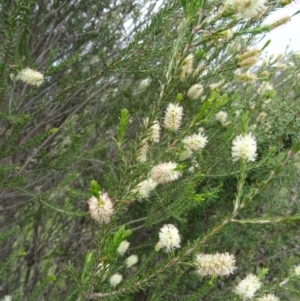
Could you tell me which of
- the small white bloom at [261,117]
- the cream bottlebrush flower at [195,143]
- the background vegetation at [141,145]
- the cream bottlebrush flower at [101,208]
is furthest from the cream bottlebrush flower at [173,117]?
the small white bloom at [261,117]

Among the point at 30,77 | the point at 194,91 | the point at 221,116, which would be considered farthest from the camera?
the point at 221,116

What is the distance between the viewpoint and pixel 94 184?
1.04 meters

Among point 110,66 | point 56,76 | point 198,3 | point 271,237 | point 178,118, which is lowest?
point 271,237

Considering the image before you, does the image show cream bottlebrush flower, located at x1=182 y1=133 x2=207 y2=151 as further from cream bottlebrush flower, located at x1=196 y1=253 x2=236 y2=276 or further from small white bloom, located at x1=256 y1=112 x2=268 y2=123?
small white bloom, located at x1=256 y1=112 x2=268 y2=123

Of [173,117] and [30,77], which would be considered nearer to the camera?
[173,117]

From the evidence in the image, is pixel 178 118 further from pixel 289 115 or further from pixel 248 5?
pixel 289 115

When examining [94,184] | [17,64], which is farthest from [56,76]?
[94,184]

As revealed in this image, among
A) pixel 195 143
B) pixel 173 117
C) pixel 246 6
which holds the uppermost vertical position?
pixel 246 6

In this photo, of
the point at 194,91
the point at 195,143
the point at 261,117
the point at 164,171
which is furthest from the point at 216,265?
the point at 261,117

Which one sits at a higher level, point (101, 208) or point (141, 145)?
point (141, 145)

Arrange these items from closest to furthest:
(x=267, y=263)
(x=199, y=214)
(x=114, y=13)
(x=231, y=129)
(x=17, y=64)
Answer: (x=231, y=129)
(x=17, y=64)
(x=199, y=214)
(x=267, y=263)
(x=114, y=13)

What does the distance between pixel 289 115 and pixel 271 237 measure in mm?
955

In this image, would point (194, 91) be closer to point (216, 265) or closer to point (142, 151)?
point (142, 151)

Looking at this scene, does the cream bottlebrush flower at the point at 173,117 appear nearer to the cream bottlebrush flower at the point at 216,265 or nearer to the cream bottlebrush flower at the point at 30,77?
the cream bottlebrush flower at the point at 216,265
